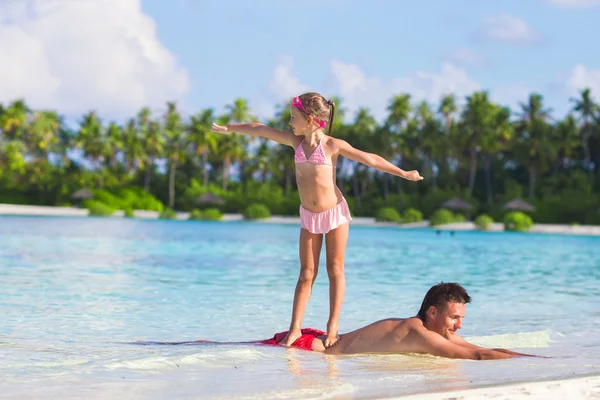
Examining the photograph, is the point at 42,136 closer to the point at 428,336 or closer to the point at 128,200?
the point at 128,200

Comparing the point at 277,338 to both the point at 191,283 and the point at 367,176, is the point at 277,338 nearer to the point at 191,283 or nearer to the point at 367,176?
the point at 191,283

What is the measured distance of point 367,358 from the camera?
6.18 m

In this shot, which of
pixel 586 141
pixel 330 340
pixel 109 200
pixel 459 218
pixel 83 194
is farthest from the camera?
pixel 83 194

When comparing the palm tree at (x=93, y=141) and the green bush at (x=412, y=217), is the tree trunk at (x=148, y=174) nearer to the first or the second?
the palm tree at (x=93, y=141)

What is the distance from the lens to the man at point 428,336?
598 centimetres

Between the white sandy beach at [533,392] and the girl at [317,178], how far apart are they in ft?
6.08

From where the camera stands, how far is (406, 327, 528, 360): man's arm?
19.8 feet

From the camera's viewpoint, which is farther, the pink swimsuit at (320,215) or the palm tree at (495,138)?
the palm tree at (495,138)

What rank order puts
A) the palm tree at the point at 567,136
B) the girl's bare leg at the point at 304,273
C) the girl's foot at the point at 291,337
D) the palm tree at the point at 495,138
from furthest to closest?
the palm tree at the point at 495,138 < the palm tree at the point at 567,136 < the girl's foot at the point at 291,337 < the girl's bare leg at the point at 304,273

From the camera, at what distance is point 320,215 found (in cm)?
630

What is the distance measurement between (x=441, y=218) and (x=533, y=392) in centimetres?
5036

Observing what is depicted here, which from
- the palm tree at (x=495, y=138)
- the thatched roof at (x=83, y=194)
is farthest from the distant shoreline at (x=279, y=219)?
the palm tree at (x=495, y=138)

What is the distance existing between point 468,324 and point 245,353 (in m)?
3.68

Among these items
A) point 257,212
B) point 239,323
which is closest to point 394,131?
point 257,212
